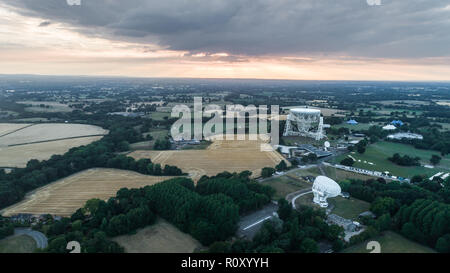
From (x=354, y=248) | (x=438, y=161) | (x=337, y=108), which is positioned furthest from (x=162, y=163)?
(x=337, y=108)

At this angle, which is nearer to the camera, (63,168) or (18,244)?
(18,244)

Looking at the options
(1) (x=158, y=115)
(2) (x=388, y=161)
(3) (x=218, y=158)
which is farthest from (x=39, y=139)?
(2) (x=388, y=161)

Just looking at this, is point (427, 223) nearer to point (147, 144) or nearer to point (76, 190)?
point (76, 190)

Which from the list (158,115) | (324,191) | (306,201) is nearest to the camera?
(324,191)

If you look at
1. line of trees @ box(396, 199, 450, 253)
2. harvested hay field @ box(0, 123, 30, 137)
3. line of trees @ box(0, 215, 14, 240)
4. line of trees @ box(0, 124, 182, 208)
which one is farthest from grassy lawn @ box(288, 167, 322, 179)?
harvested hay field @ box(0, 123, 30, 137)

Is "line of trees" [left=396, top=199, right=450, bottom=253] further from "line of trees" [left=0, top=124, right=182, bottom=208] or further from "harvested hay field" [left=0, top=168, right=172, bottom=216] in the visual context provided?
"harvested hay field" [left=0, top=168, right=172, bottom=216]

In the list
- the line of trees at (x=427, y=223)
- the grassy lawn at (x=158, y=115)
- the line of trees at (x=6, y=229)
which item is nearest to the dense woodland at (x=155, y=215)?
the line of trees at (x=6, y=229)

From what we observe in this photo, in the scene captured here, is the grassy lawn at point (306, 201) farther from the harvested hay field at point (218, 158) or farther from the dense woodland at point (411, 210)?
the harvested hay field at point (218, 158)

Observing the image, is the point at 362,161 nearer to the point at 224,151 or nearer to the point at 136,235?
the point at 224,151
